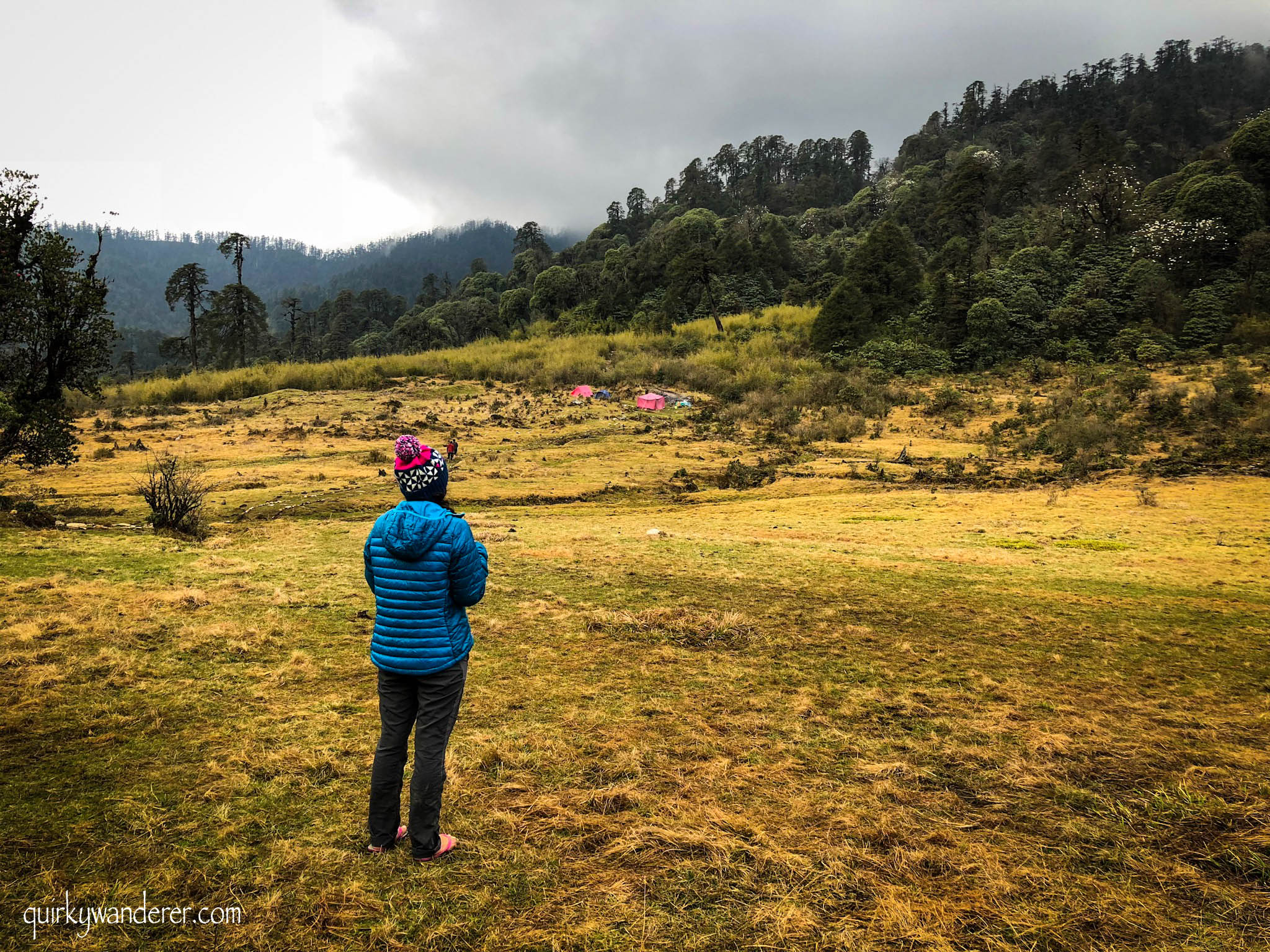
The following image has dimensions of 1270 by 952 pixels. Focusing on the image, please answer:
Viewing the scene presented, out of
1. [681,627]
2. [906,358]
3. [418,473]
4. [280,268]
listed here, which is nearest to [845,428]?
[906,358]

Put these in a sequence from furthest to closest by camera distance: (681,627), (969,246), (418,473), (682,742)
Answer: (969,246), (681,627), (682,742), (418,473)

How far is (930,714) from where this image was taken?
434cm

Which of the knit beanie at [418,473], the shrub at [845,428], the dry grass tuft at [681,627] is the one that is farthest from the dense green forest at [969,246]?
the knit beanie at [418,473]

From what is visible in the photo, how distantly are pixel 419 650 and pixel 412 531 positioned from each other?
0.52 metres

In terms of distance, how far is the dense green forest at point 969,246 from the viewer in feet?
97.0

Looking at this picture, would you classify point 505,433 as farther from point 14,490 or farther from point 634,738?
point 634,738

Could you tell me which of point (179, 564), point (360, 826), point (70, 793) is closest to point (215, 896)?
point (360, 826)

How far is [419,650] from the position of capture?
2770 millimetres

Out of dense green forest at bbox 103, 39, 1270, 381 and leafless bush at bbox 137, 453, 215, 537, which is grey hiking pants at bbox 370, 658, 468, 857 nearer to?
leafless bush at bbox 137, 453, 215, 537

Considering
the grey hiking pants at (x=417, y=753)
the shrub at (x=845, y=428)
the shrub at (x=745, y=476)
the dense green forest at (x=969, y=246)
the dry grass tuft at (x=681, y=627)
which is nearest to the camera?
the grey hiking pants at (x=417, y=753)

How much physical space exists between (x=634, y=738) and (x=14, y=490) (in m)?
14.3

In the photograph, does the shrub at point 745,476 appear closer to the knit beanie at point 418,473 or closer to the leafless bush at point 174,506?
the leafless bush at point 174,506

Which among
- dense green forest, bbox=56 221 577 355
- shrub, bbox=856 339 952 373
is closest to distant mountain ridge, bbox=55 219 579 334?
dense green forest, bbox=56 221 577 355

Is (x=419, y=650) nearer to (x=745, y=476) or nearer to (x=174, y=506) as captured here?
(x=174, y=506)
